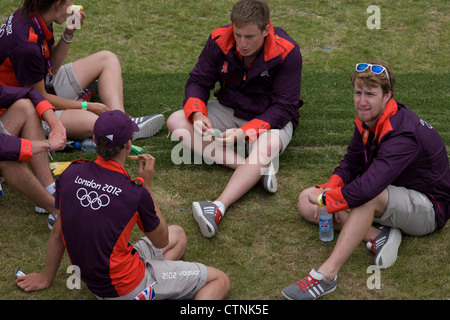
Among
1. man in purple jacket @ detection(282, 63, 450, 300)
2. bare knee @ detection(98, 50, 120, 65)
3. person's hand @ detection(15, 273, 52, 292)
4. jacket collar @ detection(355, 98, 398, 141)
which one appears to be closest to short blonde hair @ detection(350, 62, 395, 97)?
man in purple jacket @ detection(282, 63, 450, 300)

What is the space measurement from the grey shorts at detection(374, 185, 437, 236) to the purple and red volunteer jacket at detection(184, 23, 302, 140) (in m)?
1.31

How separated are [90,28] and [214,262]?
5.24 metres

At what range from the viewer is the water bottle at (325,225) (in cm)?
416

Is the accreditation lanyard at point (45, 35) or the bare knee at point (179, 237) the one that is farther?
the accreditation lanyard at point (45, 35)

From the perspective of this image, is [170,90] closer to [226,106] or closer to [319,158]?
[226,106]

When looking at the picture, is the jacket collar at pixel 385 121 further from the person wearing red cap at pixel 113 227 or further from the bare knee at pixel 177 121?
the bare knee at pixel 177 121

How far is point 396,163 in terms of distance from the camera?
3.77 m

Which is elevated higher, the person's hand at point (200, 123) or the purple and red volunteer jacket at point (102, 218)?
the purple and red volunteer jacket at point (102, 218)

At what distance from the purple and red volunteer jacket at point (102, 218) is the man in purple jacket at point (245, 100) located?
1.35 metres

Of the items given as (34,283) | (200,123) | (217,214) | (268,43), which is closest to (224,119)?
(200,123)

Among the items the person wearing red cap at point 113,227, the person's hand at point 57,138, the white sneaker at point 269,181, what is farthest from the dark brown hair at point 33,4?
the white sneaker at point 269,181
